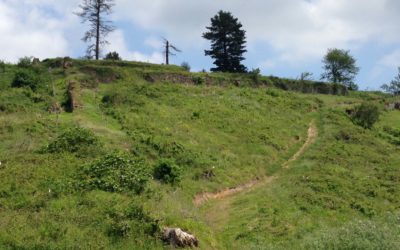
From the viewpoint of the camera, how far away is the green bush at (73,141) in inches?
1005

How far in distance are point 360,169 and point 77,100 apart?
17218 millimetres

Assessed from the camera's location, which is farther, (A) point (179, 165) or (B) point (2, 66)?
(B) point (2, 66)

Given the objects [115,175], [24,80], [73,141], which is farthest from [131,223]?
[24,80]

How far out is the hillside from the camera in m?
19.4

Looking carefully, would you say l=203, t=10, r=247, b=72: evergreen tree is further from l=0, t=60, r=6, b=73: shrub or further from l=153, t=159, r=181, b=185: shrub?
l=153, t=159, r=181, b=185: shrub

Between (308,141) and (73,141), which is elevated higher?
(73,141)

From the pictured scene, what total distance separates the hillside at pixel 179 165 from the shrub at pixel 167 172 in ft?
0.21

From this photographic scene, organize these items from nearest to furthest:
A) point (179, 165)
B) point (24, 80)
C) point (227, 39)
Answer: point (179, 165) < point (24, 80) < point (227, 39)

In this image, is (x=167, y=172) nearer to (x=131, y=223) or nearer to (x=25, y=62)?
(x=131, y=223)

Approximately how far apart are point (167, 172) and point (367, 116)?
2306 centimetres

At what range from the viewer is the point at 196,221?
21422mm

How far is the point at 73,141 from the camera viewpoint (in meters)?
26.0

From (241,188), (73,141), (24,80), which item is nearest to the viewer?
(73,141)

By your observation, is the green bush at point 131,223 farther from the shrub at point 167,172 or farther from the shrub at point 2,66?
the shrub at point 2,66
